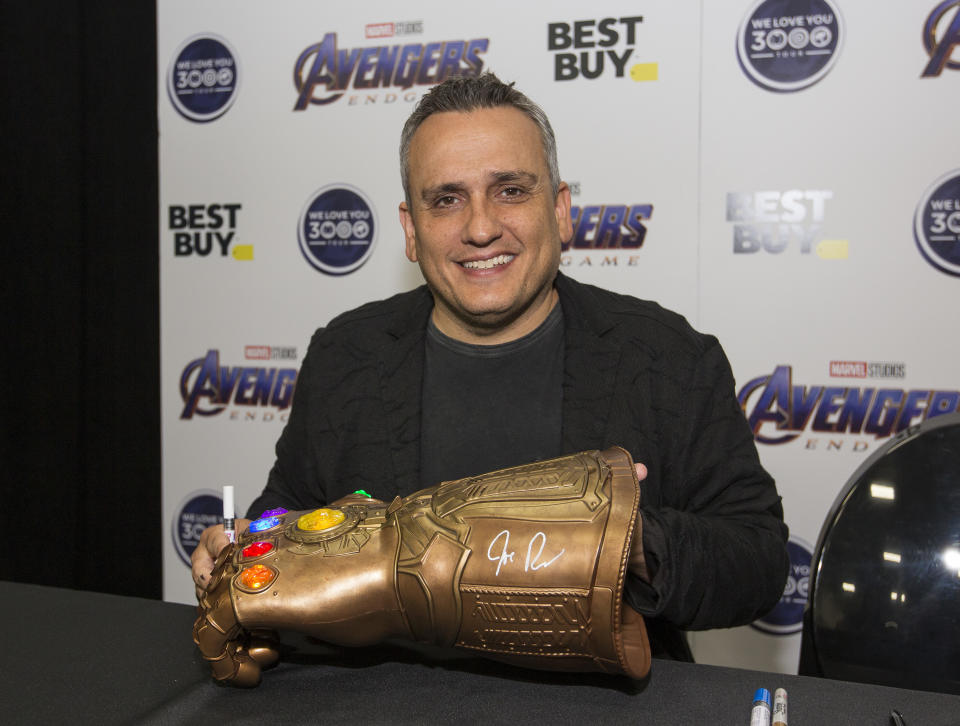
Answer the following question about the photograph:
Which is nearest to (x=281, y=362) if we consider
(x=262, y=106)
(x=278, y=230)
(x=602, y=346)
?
(x=278, y=230)

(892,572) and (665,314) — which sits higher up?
(665,314)

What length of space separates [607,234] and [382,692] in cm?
171

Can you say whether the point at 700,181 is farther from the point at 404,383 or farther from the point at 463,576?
the point at 463,576

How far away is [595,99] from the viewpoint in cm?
228

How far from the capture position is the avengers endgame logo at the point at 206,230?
2.67 metres

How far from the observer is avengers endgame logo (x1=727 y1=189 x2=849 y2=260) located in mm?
2148

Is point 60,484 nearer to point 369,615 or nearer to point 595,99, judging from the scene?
point 595,99

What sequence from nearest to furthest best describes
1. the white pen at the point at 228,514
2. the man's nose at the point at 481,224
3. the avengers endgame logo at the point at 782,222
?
the white pen at the point at 228,514 → the man's nose at the point at 481,224 → the avengers endgame logo at the point at 782,222

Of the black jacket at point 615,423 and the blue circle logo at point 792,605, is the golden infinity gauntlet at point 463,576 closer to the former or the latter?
the black jacket at point 615,423

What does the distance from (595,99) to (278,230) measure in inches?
42.1

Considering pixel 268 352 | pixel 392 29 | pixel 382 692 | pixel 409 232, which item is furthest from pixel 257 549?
pixel 392 29

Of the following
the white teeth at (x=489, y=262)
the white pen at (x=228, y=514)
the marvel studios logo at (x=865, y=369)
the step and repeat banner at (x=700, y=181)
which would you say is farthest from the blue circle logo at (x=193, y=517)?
the marvel studios logo at (x=865, y=369)

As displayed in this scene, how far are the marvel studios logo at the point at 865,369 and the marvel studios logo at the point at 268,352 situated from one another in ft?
5.22

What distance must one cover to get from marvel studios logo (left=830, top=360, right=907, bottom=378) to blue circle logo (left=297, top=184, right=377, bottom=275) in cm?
137
